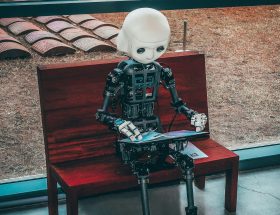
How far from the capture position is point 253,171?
10.5 feet

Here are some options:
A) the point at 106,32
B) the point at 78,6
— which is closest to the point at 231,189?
the point at 78,6

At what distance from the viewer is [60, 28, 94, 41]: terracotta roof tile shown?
453cm

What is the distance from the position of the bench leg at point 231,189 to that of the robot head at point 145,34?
0.68 meters

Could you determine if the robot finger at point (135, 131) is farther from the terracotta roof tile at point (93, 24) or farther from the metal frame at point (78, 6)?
the terracotta roof tile at point (93, 24)

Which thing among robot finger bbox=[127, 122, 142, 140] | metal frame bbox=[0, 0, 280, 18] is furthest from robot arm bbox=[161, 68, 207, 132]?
metal frame bbox=[0, 0, 280, 18]

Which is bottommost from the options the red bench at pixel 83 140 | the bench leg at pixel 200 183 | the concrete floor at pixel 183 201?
the concrete floor at pixel 183 201

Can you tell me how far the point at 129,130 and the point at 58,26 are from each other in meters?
2.80

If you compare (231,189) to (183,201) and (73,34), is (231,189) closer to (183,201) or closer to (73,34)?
(183,201)

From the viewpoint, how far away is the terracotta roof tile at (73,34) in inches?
178

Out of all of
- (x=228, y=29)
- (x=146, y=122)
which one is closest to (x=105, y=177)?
(x=146, y=122)

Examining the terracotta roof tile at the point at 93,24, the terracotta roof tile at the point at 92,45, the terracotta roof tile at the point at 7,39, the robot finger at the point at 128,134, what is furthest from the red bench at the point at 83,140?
the terracotta roof tile at the point at 93,24

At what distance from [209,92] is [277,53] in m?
0.99

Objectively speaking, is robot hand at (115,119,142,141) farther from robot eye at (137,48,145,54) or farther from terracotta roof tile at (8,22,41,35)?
terracotta roof tile at (8,22,41,35)

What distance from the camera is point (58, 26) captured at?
488 centimetres
